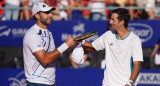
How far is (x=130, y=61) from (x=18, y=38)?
5.81m

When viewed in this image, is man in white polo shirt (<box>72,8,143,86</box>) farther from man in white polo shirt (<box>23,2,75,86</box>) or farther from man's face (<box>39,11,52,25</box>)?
man's face (<box>39,11,52,25</box>)

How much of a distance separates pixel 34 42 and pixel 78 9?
207 inches

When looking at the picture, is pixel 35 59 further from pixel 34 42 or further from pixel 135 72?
pixel 135 72

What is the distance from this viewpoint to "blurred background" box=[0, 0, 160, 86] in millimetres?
10883

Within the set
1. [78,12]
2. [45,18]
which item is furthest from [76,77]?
[45,18]

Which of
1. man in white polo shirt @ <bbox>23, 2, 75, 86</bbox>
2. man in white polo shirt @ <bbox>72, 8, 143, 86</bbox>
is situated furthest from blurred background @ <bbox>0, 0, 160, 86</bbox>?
man in white polo shirt @ <bbox>23, 2, 75, 86</bbox>

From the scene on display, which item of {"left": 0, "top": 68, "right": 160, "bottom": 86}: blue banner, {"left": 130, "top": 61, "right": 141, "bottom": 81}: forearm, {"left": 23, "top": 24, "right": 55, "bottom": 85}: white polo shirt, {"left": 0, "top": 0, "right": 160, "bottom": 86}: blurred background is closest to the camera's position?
{"left": 130, "top": 61, "right": 141, "bottom": 81}: forearm

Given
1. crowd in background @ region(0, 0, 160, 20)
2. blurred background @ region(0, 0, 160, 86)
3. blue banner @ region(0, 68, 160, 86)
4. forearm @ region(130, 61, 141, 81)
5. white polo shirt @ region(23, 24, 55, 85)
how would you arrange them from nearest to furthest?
forearm @ region(130, 61, 141, 81) < white polo shirt @ region(23, 24, 55, 85) < blue banner @ region(0, 68, 160, 86) < blurred background @ region(0, 0, 160, 86) < crowd in background @ region(0, 0, 160, 20)

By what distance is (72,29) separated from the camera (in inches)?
440

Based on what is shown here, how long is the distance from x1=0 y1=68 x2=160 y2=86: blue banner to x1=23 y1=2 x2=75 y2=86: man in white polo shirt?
14.7 feet

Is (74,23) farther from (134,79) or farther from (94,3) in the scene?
(134,79)

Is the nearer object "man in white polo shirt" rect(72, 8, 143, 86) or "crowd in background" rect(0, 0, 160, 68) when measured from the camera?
"man in white polo shirt" rect(72, 8, 143, 86)

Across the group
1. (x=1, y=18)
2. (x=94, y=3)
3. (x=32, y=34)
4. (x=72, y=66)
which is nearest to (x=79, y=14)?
(x=94, y=3)

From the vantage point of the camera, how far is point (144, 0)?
11.4 m
